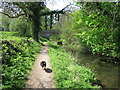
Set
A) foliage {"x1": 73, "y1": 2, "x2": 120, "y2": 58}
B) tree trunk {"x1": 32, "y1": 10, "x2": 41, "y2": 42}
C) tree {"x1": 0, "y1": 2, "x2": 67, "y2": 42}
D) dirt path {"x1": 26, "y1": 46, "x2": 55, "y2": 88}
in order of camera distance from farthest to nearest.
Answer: tree trunk {"x1": 32, "y1": 10, "x2": 41, "y2": 42}
tree {"x1": 0, "y1": 2, "x2": 67, "y2": 42}
dirt path {"x1": 26, "y1": 46, "x2": 55, "y2": 88}
foliage {"x1": 73, "y1": 2, "x2": 120, "y2": 58}

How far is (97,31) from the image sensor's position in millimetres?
4531

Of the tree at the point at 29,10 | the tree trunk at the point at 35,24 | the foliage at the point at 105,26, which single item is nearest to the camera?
the foliage at the point at 105,26

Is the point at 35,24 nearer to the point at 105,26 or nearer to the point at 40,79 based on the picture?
the point at 40,79

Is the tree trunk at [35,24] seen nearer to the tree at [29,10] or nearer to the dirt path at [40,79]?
the tree at [29,10]

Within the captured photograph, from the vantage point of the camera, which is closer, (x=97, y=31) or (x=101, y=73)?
(x=97, y=31)

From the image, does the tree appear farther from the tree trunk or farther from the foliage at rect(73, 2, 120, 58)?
the foliage at rect(73, 2, 120, 58)

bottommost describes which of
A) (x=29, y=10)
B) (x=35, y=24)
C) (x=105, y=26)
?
(x=105, y=26)

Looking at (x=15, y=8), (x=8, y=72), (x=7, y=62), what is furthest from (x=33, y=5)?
(x=8, y=72)

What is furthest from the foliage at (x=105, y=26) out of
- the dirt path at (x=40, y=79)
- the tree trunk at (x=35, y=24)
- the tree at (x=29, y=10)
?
the tree trunk at (x=35, y=24)

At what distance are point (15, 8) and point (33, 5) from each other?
3390 mm

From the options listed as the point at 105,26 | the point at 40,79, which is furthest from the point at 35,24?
the point at 105,26

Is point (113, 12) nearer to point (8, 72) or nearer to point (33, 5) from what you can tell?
point (8, 72)

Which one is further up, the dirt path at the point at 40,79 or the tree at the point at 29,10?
the tree at the point at 29,10

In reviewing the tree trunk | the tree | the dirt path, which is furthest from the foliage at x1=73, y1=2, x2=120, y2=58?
the tree trunk
